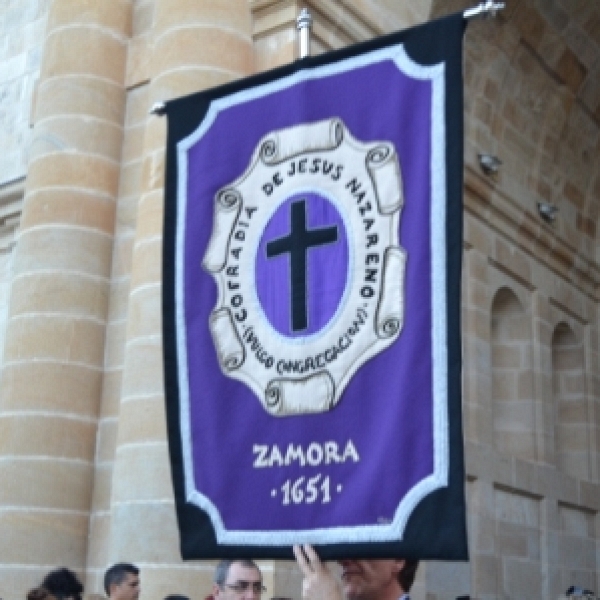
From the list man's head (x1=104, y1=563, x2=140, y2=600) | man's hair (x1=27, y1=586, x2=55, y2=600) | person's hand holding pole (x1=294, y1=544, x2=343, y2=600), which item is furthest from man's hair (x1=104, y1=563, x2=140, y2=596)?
person's hand holding pole (x1=294, y1=544, x2=343, y2=600)

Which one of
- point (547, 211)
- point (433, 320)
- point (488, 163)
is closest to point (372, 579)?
point (433, 320)

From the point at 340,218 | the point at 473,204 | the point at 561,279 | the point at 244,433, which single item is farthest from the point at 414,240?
the point at 561,279

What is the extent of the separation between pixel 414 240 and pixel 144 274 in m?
3.91

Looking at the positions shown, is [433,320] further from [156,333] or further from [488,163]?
[488,163]

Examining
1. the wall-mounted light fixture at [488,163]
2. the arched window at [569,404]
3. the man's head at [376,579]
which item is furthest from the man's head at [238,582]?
the arched window at [569,404]

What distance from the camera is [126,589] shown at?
508cm

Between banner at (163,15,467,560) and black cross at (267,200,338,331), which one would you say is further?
black cross at (267,200,338,331)

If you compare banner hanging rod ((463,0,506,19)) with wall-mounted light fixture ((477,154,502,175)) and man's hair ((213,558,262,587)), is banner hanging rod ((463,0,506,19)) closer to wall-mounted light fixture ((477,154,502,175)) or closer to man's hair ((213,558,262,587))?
man's hair ((213,558,262,587))

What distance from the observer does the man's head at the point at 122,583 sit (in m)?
5.07

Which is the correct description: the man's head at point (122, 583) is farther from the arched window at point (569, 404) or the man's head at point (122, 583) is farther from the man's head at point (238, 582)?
the arched window at point (569, 404)

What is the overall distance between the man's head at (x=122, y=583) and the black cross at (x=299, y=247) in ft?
7.74

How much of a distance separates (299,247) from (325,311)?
27cm

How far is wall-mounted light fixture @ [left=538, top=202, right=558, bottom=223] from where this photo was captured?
35.3 feet

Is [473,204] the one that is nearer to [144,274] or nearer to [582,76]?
[582,76]
